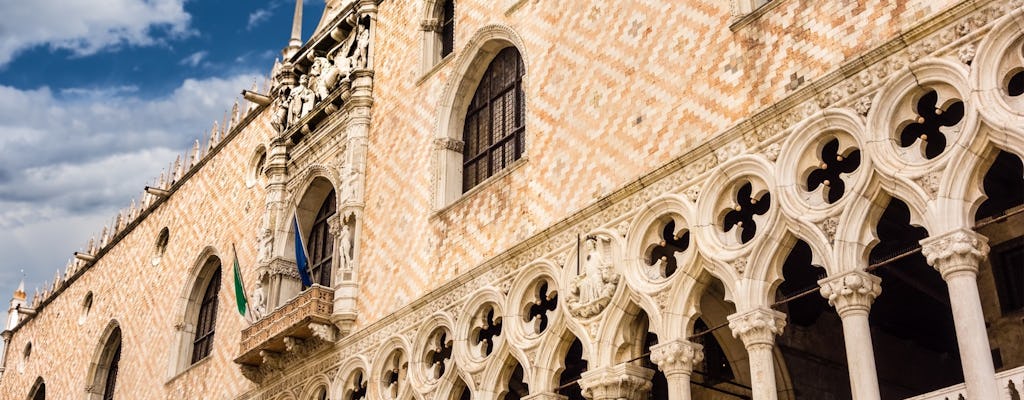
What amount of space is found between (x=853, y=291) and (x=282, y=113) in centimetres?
1405

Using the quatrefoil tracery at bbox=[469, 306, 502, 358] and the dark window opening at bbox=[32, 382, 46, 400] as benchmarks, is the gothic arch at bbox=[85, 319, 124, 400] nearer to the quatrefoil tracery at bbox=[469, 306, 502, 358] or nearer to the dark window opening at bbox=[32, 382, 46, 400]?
the dark window opening at bbox=[32, 382, 46, 400]

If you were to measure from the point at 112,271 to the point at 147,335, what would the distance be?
478cm

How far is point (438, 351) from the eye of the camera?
1563 centimetres

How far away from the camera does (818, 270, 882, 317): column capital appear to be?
10219 millimetres

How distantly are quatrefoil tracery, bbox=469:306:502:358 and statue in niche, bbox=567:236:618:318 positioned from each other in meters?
1.60

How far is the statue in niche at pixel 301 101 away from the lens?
2123 cm

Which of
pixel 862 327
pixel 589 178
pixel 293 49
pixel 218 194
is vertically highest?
→ pixel 293 49

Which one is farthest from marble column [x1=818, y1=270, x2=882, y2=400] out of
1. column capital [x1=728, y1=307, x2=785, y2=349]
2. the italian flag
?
the italian flag

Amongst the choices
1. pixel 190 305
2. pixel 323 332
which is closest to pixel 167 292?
pixel 190 305

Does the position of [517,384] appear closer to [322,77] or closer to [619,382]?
[619,382]

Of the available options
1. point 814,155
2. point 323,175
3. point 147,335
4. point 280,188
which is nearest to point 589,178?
point 814,155

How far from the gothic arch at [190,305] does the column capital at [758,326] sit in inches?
566

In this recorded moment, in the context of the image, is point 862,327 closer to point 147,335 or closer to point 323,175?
point 323,175

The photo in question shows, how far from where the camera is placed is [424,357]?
15.7 m
